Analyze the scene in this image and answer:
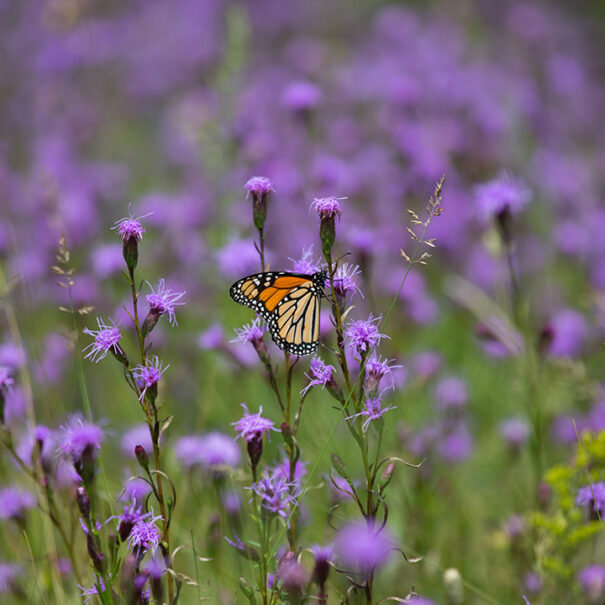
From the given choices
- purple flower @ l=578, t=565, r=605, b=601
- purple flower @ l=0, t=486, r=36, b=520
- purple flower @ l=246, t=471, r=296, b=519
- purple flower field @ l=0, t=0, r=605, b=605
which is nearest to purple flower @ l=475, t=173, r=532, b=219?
purple flower field @ l=0, t=0, r=605, b=605

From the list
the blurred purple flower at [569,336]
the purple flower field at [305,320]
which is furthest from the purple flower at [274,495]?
the blurred purple flower at [569,336]

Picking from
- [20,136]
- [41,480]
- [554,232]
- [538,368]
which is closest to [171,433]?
[41,480]

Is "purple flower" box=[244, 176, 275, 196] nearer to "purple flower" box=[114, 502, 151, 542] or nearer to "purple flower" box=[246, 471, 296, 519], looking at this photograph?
"purple flower" box=[246, 471, 296, 519]

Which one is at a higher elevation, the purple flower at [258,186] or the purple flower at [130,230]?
the purple flower at [258,186]

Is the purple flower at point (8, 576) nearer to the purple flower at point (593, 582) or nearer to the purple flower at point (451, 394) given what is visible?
the purple flower at point (593, 582)

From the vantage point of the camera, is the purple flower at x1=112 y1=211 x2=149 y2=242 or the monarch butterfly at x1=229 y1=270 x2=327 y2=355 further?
the monarch butterfly at x1=229 y1=270 x2=327 y2=355

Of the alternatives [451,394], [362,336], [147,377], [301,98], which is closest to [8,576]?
[147,377]

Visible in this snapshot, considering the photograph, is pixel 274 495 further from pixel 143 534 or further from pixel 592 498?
pixel 592 498
